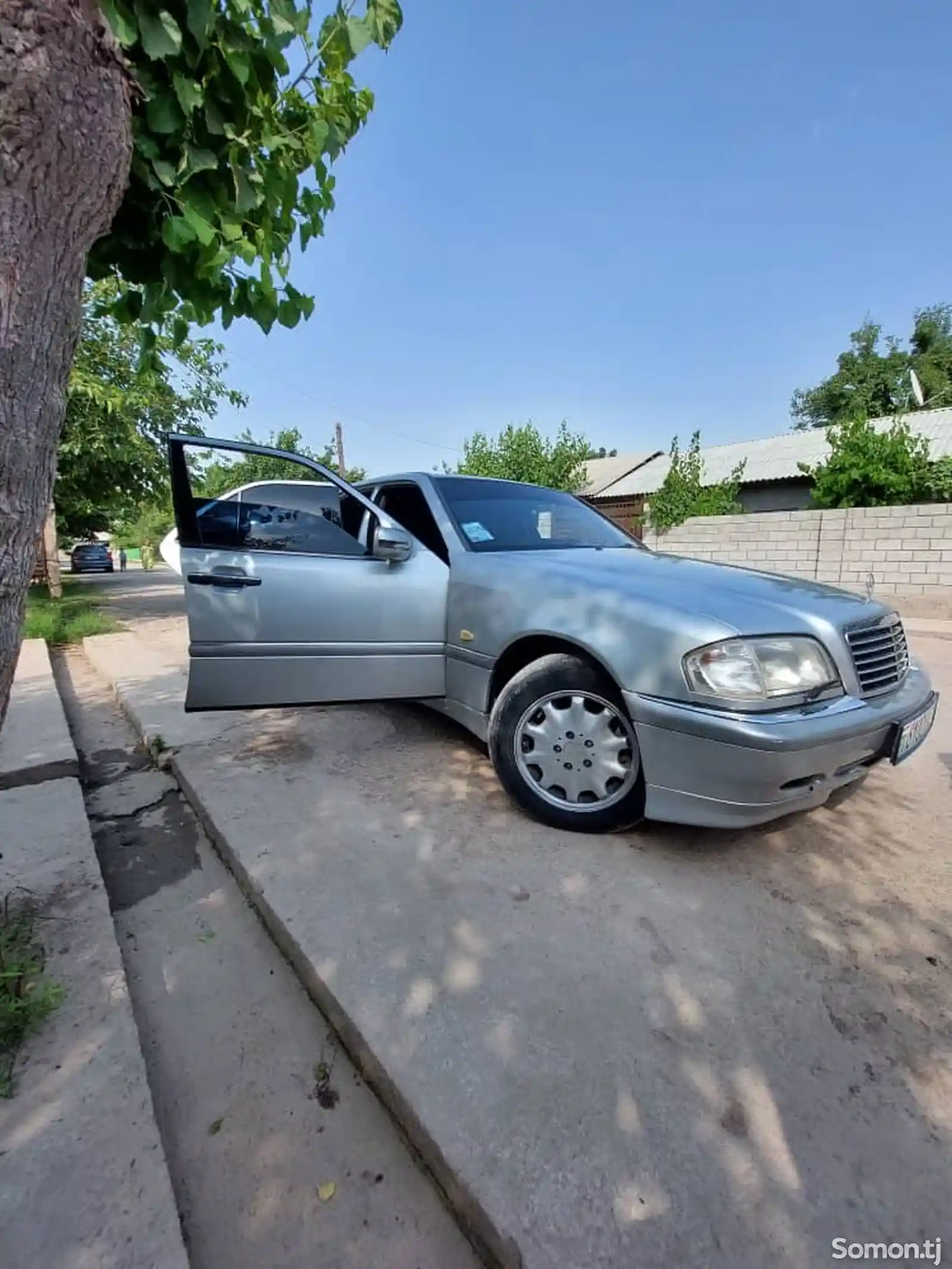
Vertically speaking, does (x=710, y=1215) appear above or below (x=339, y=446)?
below

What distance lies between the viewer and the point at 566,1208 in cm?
115

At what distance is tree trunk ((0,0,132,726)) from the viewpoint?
1.25 meters

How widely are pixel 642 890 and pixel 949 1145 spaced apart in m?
0.97

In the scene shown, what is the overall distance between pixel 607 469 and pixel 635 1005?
2520cm

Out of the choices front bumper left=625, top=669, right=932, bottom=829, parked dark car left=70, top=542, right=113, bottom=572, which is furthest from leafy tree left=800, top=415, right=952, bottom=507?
parked dark car left=70, top=542, right=113, bottom=572

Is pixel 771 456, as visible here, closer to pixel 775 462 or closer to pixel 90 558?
pixel 775 462

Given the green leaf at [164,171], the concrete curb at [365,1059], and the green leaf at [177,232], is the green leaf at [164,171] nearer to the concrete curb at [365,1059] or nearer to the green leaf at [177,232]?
the green leaf at [177,232]

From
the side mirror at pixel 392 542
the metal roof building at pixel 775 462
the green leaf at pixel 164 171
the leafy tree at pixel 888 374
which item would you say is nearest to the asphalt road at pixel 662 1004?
the side mirror at pixel 392 542

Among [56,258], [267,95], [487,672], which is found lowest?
[487,672]

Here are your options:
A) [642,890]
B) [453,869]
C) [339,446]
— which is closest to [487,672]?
[453,869]

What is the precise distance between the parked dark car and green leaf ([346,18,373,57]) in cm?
3591

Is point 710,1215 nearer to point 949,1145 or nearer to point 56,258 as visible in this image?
point 949,1145

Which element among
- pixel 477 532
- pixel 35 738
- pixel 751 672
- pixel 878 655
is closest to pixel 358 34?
pixel 477 532

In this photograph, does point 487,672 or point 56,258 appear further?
point 487,672
